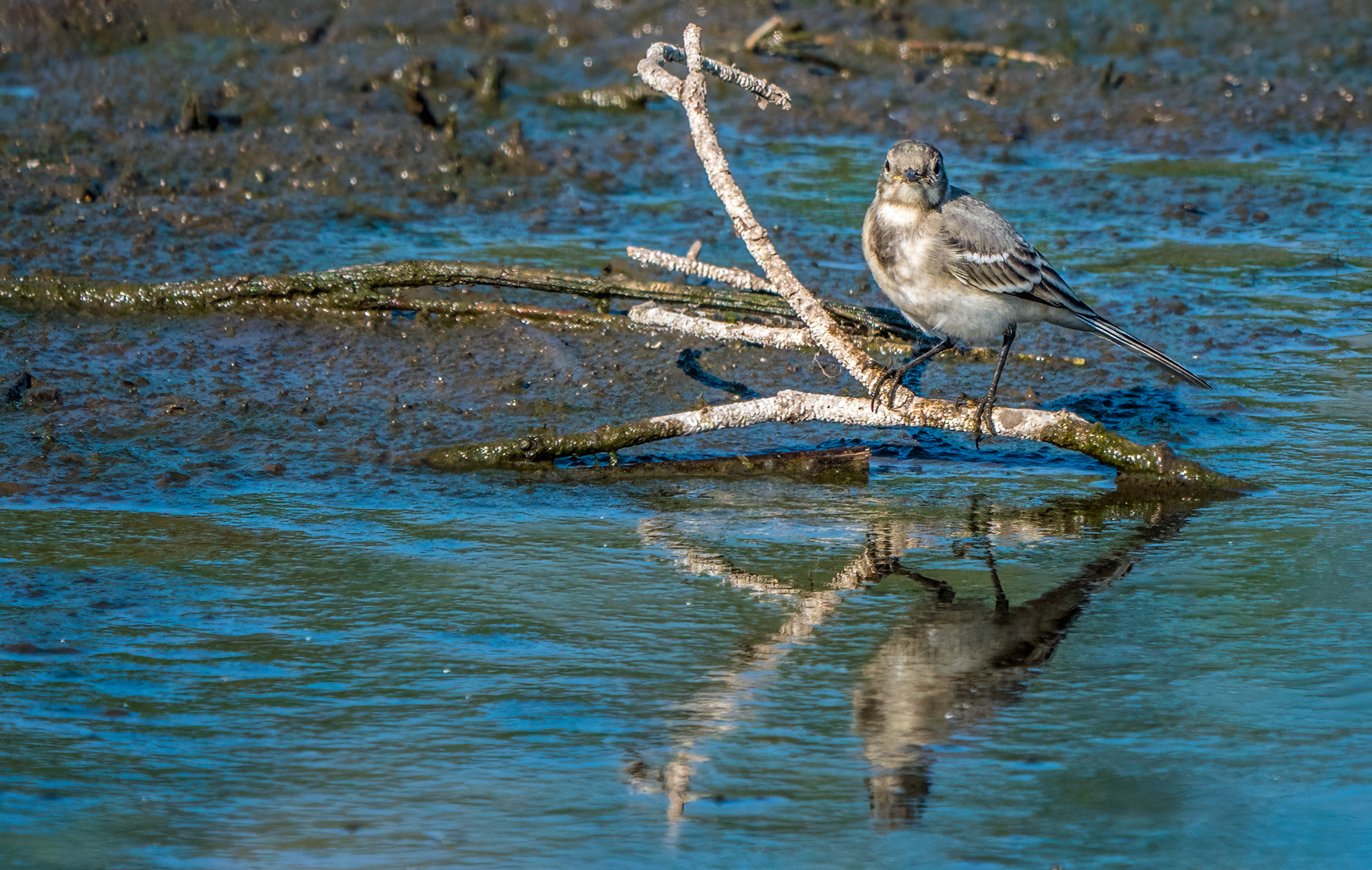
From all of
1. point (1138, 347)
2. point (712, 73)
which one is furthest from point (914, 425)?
point (712, 73)

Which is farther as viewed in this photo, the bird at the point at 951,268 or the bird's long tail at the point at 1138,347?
the bird's long tail at the point at 1138,347

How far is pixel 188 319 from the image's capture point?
24.1ft

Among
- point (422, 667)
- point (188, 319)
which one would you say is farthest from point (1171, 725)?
point (188, 319)

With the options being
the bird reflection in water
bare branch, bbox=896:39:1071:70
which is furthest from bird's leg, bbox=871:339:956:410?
bare branch, bbox=896:39:1071:70

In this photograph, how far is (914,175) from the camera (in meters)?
5.86

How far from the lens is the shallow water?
3508 mm

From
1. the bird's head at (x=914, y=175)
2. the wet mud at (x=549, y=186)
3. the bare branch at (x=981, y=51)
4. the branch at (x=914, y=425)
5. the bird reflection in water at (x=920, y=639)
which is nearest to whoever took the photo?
the bird reflection in water at (x=920, y=639)

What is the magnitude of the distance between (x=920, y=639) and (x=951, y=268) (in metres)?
1.84

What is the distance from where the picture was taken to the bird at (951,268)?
18.9 ft

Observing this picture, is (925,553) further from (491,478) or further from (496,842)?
(496,842)

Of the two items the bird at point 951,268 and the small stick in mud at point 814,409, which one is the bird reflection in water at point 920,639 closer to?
the small stick in mud at point 814,409

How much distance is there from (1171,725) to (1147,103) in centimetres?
833

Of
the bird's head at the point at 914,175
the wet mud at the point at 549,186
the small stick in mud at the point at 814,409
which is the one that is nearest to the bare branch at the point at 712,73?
the small stick in mud at the point at 814,409

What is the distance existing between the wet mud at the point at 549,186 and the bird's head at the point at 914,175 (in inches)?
42.2
